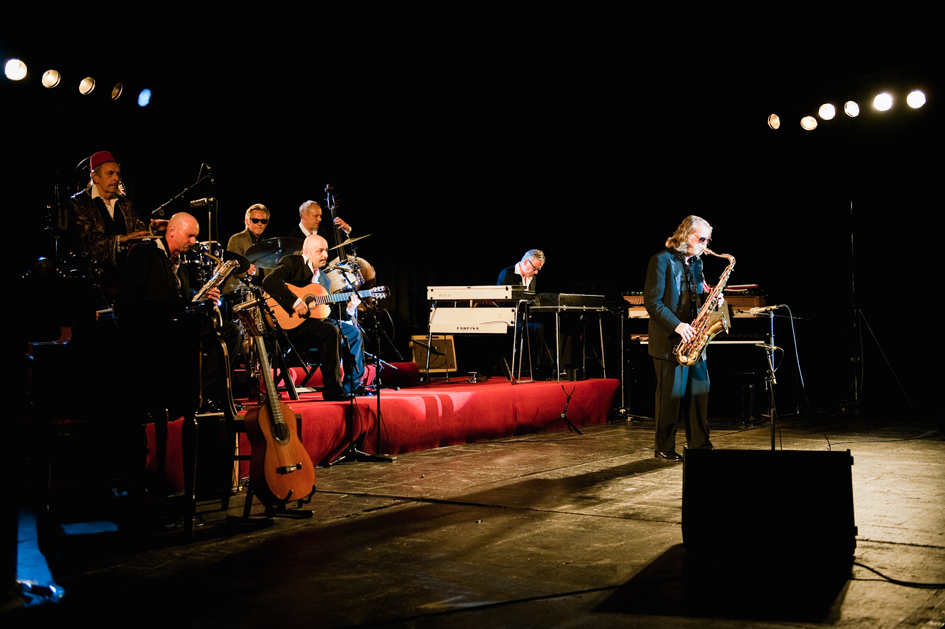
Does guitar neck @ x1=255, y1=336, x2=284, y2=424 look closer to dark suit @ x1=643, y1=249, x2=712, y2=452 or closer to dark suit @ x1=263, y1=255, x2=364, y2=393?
dark suit @ x1=263, y1=255, x2=364, y2=393

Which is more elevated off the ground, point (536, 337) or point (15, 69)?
point (15, 69)

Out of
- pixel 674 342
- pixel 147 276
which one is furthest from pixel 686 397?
pixel 147 276

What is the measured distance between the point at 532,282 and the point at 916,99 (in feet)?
17.1

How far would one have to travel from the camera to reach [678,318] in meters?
6.02

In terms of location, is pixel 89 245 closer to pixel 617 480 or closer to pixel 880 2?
pixel 617 480

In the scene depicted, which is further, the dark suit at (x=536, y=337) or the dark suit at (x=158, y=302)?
the dark suit at (x=536, y=337)

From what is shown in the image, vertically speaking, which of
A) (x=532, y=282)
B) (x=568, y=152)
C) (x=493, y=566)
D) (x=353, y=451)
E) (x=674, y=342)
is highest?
(x=568, y=152)

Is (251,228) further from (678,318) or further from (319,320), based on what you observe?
(678,318)

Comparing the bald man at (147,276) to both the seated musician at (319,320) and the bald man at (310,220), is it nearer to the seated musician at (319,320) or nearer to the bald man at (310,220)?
the seated musician at (319,320)

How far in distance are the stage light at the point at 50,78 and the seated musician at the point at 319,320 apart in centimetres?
259

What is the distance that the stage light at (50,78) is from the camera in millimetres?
7035

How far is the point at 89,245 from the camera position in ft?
17.0

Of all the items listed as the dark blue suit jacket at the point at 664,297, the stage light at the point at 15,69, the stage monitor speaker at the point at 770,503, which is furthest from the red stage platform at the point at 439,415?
the stage light at the point at 15,69

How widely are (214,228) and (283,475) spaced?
4872 millimetres
